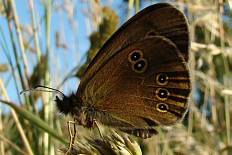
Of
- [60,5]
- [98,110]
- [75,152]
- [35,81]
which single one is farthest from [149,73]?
[60,5]

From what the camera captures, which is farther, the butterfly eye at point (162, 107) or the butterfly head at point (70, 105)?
the butterfly head at point (70, 105)

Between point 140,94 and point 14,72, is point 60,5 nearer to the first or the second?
point 14,72

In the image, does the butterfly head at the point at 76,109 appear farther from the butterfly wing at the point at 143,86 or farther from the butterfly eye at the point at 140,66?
the butterfly eye at the point at 140,66

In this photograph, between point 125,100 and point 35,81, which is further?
point 35,81

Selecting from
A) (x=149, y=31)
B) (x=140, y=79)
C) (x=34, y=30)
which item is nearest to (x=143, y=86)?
(x=140, y=79)

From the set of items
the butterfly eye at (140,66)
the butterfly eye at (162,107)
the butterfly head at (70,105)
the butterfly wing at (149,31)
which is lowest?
the butterfly eye at (162,107)

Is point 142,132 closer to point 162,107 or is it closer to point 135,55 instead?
point 162,107

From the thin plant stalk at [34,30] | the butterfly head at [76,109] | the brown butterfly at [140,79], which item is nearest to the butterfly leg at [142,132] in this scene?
the brown butterfly at [140,79]
